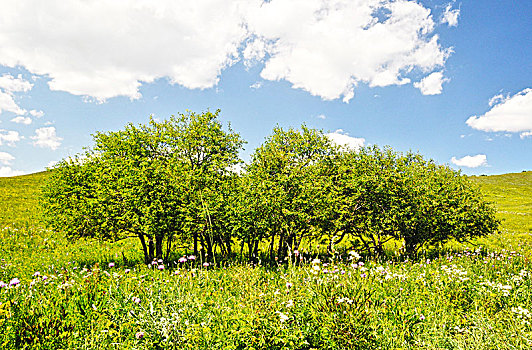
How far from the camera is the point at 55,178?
15180 mm

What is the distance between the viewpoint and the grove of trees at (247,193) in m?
11.9

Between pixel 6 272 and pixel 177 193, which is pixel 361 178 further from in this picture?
pixel 6 272

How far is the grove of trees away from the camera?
1186 centimetres

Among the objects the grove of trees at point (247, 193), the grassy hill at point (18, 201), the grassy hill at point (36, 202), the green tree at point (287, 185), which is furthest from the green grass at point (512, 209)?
the grassy hill at point (18, 201)

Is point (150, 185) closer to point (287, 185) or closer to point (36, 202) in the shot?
point (287, 185)

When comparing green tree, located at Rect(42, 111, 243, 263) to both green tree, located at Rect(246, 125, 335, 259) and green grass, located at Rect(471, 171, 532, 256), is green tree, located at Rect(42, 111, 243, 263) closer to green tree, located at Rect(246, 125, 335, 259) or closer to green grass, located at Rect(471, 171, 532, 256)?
green tree, located at Rect(246, 125, 335, 259)

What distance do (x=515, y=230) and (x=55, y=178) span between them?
110 ft

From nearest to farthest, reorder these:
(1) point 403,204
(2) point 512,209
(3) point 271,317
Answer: (3) point 271,317 < (1) point 403,204 < (2) point 512,209

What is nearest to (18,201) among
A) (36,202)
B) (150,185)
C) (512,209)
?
(36,202)

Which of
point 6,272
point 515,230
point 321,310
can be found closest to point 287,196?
point 321,310

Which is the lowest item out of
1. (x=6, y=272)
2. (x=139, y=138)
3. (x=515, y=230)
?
(x=515, y=230)

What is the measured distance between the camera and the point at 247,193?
1191 cm

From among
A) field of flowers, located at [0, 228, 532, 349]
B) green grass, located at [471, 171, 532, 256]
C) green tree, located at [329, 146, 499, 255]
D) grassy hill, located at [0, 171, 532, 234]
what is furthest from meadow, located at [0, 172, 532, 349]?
grassy hill, located at [0, 171, 532, 234]

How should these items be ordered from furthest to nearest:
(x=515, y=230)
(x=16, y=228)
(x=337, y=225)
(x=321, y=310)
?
(x=515, y=230)
(x=16, y=228)
(x=337, y=225)
(x=321, y=310)
